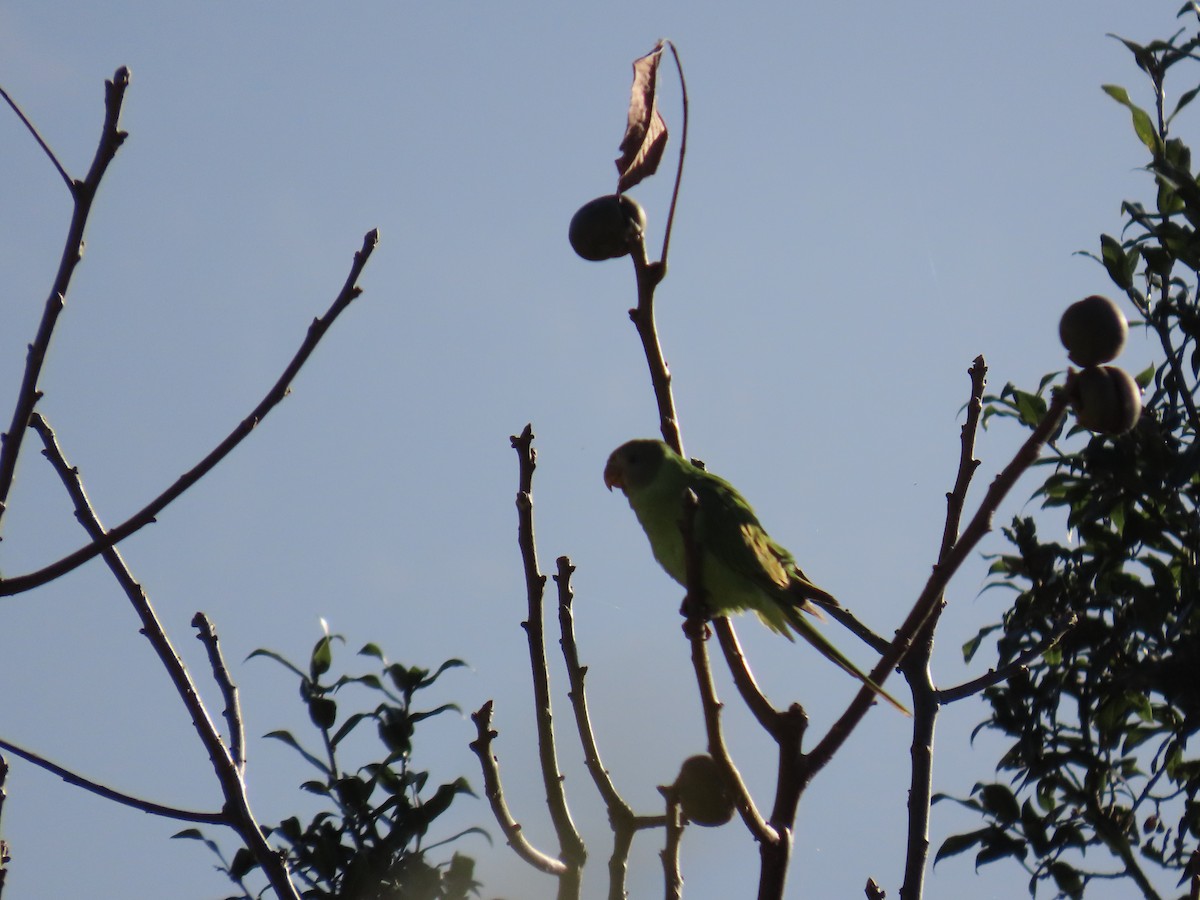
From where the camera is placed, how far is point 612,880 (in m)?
1.76

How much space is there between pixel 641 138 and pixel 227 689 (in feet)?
3.74

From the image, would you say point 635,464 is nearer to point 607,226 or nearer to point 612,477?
point 612,477

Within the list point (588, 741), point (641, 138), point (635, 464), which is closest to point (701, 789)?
point (588, 741)

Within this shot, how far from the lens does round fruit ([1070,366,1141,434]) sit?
1.62m

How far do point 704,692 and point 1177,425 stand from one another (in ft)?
7.72

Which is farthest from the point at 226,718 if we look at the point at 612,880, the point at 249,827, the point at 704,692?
the point at 704,692

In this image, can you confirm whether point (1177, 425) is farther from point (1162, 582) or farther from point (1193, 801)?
point (1193, 801)

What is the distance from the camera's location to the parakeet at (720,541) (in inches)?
118

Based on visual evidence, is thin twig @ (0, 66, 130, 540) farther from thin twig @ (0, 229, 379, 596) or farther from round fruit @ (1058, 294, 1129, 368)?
round fruit @ (1058, 294, 1129, 368)

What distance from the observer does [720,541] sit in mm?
3232

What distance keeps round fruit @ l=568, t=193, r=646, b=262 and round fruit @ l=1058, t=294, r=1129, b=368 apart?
71 cm

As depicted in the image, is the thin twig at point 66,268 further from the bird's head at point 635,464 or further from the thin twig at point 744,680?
the bird's head at point 635,464

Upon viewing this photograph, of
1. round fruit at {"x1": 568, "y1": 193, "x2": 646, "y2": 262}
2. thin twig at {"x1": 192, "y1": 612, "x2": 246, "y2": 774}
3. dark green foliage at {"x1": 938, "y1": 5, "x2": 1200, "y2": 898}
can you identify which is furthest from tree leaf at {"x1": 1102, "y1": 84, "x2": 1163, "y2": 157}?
thin twig at {"x1": 192, "y1": 612, "x2": 246, "y2": 774}

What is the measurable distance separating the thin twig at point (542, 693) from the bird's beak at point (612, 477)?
1733 mm
